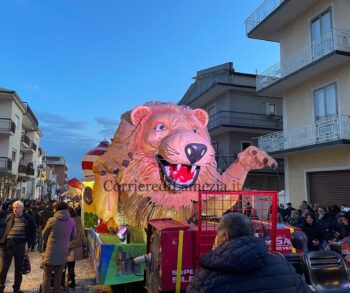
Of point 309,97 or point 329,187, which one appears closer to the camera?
point 329,187

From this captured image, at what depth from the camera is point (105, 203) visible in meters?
6.06

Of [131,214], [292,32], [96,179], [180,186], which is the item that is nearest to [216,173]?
[180,186]

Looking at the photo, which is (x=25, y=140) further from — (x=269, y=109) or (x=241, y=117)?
(x=269, y=109)

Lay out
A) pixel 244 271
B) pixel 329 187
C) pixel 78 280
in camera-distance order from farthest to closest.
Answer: pixel 329 187
pixel 78 280
pixel 244 271

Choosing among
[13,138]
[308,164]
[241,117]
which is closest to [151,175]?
[308,164]

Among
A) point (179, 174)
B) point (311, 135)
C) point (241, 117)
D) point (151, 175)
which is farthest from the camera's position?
point (241, 117)

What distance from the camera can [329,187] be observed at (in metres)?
13.7

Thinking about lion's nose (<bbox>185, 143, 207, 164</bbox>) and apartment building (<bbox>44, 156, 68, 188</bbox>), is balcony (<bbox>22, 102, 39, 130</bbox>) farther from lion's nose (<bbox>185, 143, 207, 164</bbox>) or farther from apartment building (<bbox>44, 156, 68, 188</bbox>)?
apartment building (<bbox>44, 156, 68, 188</bbox>)

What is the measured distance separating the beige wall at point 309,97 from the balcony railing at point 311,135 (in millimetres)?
427

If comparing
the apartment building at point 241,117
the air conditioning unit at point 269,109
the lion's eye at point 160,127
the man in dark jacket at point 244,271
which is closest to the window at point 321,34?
the apartment building at point 241,117

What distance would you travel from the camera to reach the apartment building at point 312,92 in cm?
1288

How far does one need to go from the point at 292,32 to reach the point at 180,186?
12.6 meters

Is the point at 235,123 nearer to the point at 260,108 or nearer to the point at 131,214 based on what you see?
the point at 260,108

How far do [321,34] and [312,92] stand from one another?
7.00 ft
